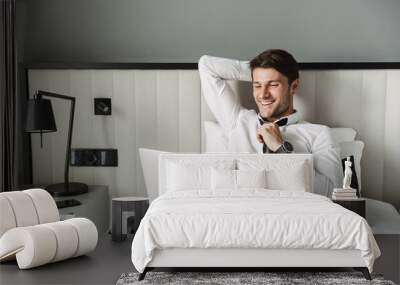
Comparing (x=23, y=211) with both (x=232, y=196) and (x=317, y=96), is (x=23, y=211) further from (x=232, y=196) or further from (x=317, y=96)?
(x=317, y=96)

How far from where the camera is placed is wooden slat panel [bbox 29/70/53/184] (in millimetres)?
4633

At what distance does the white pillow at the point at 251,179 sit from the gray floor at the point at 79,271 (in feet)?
2.80

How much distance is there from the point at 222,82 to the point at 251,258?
1765 millimetres

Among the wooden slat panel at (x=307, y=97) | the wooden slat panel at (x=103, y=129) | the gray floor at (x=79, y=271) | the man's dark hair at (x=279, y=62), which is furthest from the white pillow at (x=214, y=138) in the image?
the gray floor at (x=79, y=271)

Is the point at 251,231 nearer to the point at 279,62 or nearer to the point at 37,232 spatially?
the point at 37,232

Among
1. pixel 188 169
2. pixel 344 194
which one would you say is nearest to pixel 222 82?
pixel 188 169

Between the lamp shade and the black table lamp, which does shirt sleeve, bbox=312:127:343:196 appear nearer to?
the black table lamp

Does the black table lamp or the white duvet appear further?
the black table lamp

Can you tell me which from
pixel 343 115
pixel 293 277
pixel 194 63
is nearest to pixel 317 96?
pixel 343 115

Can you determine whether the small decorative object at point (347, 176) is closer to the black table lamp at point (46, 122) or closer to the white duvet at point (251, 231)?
the white duvet at point (251, 231)

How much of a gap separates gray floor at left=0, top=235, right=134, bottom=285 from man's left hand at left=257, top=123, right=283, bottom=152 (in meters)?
1.30

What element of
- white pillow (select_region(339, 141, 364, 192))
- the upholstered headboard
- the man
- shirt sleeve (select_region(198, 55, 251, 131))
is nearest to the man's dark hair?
the man

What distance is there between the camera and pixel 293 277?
3078 millimetres

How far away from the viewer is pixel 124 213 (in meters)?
3.87
